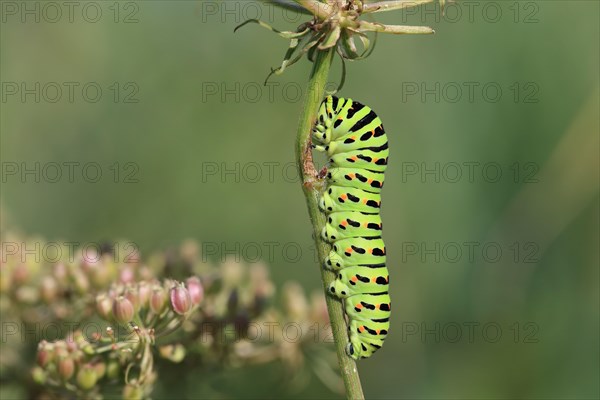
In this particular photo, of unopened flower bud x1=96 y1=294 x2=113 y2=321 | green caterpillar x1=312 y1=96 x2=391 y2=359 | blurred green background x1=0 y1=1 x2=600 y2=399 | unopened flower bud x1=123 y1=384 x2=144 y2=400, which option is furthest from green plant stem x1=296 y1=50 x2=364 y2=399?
blurred green background x1=0 y1=1 x2=600 y2=399

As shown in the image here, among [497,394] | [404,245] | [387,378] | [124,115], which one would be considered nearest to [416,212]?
[404,245]

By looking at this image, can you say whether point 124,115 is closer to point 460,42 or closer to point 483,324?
point 460,42

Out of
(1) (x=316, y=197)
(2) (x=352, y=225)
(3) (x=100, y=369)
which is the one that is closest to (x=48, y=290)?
(3) (x=100, y=369)

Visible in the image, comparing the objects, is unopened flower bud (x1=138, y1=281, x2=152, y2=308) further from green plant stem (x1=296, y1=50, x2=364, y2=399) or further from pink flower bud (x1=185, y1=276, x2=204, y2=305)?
green plant stem (x1=296, y1=50, x2=364, y2=399)

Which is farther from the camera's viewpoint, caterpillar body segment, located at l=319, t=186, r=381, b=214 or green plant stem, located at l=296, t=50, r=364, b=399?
caterpillar body segment, located at l=319, t=186, r=381, b=214

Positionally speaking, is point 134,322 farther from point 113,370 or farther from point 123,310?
point 113,370
